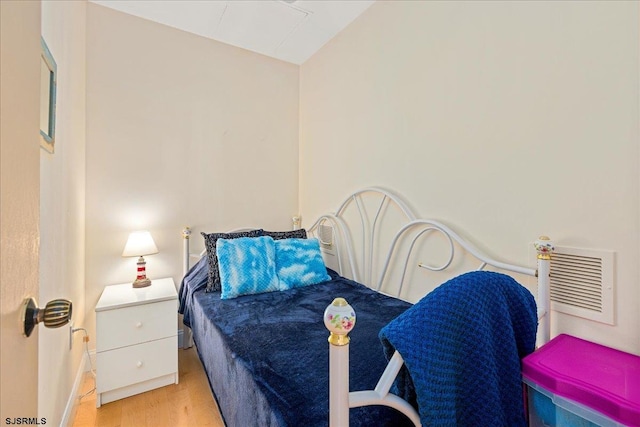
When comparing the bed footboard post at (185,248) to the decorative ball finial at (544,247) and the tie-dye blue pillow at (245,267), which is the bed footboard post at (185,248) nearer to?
the tie-dye blue pillow at (245,267)

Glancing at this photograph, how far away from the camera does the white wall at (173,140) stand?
81.0 inches

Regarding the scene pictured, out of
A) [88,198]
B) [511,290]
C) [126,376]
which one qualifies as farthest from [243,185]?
[511,290]

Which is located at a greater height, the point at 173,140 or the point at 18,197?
the point at 173,140

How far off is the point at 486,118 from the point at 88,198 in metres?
2.43

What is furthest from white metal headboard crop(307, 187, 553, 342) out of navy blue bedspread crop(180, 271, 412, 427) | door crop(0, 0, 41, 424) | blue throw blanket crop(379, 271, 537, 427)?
door crop(0, 0, 41, 424)

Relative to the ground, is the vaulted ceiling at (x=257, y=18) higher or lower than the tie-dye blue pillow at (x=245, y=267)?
higher

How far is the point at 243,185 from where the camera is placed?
260 centimetres

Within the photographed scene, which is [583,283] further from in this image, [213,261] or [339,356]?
[213,261]

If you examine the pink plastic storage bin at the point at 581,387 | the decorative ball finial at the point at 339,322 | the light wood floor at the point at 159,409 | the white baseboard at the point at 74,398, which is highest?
the decorative ball finial at the point at 339,322

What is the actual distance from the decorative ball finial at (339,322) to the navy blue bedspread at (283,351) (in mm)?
355

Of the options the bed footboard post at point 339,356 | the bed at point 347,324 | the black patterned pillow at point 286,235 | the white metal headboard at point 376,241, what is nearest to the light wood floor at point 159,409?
the bed at point 347,324

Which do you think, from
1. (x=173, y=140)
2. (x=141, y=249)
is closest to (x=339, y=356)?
(x=141, y=249)

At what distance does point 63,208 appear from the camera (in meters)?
1.49

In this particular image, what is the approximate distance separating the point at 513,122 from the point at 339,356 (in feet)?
4.05
